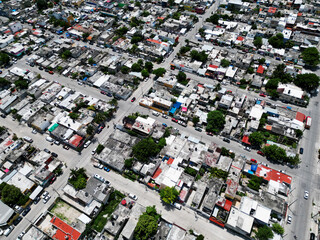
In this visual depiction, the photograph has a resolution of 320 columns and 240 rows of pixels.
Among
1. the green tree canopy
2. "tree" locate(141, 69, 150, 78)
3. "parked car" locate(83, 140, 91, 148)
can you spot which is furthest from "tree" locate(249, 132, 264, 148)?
"parked car" locate(83, 140, 91, 148)

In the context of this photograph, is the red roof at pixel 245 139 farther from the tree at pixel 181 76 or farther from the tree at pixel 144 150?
the tree at pixel 181 76

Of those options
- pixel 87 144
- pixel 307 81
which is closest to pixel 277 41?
pixel 307 81

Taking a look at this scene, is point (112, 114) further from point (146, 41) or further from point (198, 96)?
point (146, 41)

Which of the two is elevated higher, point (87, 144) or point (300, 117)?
point (300, 117)

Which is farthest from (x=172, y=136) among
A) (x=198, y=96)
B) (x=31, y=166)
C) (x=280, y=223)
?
(x=31, y=166)

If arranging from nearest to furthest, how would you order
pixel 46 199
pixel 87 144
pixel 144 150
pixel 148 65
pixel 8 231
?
pixel 8 231, pixel 46 199, pixel 144 150, pixel 87 144, pixel 148 65

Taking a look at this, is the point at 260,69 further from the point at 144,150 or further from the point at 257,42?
the point at 144,150
